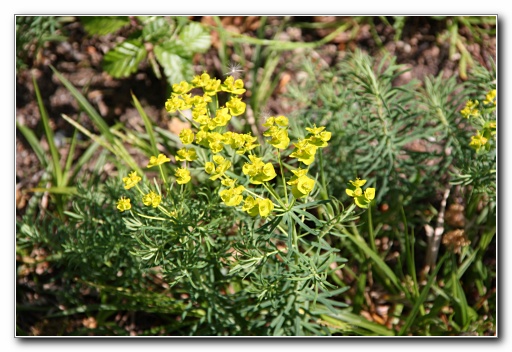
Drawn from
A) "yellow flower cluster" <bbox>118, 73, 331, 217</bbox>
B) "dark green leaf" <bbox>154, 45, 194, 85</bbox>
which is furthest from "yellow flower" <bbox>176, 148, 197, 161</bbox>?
"dark green leaf" <bbox>154, 45, 194, 85</bbox>

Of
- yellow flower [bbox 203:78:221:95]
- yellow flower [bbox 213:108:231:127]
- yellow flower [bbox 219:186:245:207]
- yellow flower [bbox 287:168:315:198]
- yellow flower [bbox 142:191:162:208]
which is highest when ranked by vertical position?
yellow flower [bbox 203:78:221:95]

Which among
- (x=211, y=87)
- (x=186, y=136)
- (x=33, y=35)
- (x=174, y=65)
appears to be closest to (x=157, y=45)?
(x=174, y=65)

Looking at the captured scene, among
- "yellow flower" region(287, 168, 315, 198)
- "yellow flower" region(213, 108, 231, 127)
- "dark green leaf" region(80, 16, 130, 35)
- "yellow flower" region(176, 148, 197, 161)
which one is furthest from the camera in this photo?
"dark green leaf" region(80, 16, 130, 35)

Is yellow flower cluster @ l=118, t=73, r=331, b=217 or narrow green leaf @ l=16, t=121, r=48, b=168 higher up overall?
yellow flower cluster @ l=118, t=73, r=331, b=217

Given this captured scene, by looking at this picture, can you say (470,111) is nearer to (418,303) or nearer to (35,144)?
(418,303)

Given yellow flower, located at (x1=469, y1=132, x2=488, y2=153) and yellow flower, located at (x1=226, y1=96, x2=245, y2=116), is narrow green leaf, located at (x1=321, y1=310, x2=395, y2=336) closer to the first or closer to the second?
yellow flower, located at (x1=469, y1=132, x2=488, y2=153)
